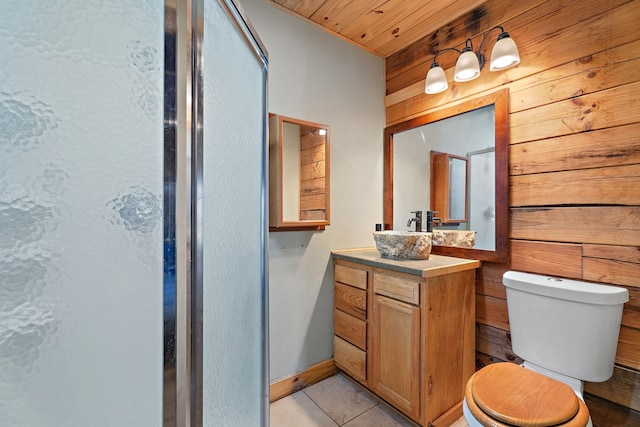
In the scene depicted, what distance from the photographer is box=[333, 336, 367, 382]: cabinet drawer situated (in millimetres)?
1707

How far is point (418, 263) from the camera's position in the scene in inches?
59.7

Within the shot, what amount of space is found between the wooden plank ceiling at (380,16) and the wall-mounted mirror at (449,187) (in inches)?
31.9

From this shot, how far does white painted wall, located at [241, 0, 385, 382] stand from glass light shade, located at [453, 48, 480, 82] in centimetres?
69

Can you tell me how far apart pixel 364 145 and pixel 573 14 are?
1.22 m

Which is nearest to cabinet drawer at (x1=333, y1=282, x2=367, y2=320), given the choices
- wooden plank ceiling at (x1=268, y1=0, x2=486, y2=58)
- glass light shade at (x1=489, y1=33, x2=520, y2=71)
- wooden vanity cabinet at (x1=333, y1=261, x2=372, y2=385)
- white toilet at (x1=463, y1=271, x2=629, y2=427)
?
wooden vanity cabinet at (x1=333, y1=261, x2=372, y2=385)

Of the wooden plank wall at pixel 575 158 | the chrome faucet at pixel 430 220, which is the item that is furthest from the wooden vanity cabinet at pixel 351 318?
the wooden plank wall at pixel 575 158

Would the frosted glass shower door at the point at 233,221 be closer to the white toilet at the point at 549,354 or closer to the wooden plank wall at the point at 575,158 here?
the white toilet at the point at 549,354

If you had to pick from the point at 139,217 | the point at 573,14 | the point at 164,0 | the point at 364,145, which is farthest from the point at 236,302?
the point at 573,14

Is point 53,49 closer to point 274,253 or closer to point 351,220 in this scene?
point 274,253

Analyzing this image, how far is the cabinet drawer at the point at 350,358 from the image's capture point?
5.60 ft

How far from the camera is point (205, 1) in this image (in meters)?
0.73

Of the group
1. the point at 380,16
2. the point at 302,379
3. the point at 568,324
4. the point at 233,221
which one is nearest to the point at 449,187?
the point at 568,324

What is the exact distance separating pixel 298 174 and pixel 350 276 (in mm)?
713

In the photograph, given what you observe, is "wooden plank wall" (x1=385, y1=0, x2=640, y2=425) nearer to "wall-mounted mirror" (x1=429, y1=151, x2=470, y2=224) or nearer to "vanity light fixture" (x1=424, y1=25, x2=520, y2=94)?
"vanity light fixture" (x1=424, y1=25, x2=520, y2=94)
